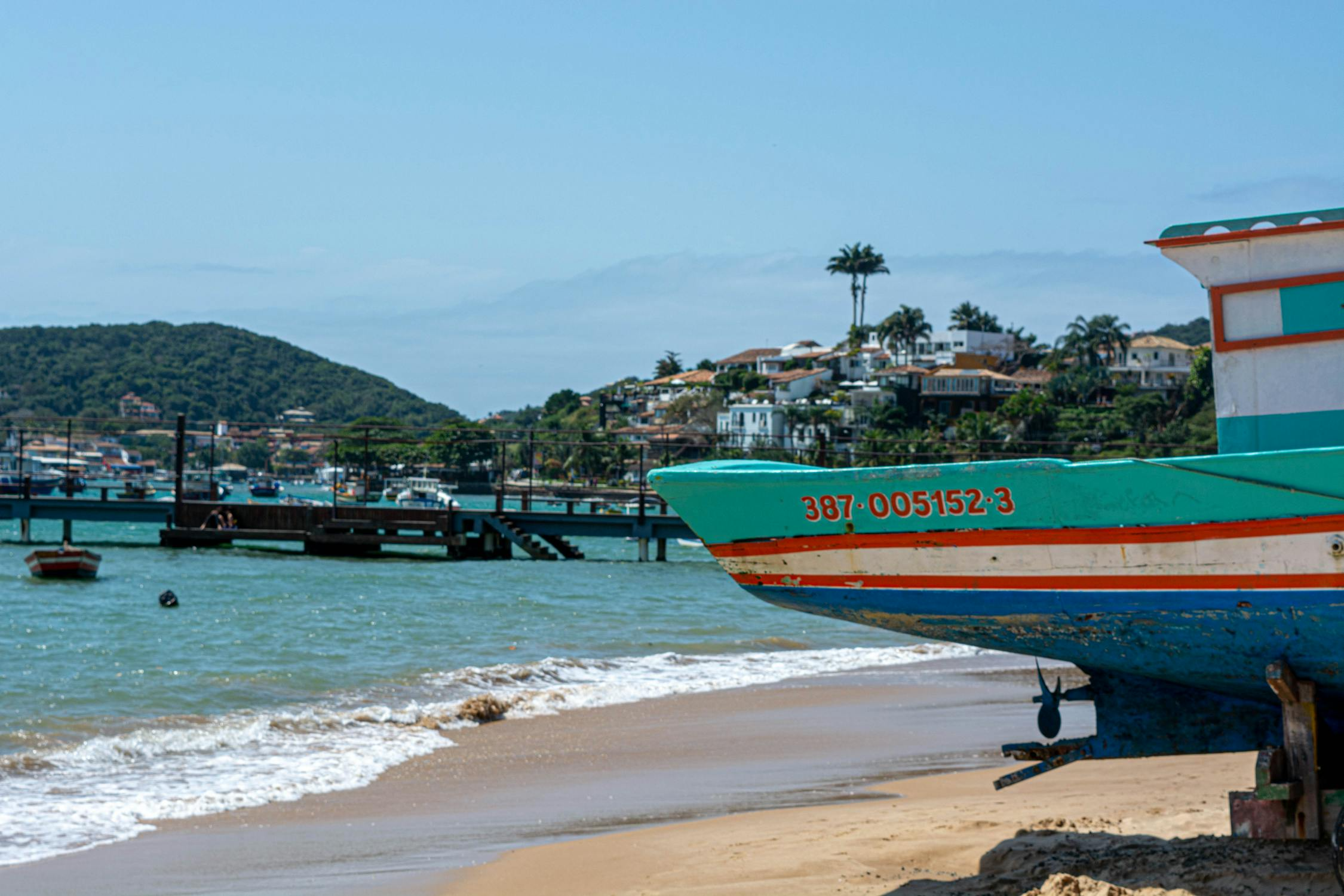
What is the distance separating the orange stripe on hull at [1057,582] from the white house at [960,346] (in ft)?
380


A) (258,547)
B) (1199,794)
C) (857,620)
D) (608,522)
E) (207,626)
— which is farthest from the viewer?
(258,547)

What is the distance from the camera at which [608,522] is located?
34.7 m

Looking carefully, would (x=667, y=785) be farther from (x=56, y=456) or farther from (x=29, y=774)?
(x=56, y=456)

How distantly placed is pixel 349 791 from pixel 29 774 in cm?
236

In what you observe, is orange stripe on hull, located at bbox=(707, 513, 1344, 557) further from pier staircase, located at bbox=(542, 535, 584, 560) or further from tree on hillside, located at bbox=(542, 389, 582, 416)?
tree on hillside, located at bbox=(542, 389, 582, 416)

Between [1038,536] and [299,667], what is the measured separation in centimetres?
1071

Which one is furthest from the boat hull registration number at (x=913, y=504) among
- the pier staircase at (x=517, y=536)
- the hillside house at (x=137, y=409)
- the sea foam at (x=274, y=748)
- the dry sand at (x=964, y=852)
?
the hillside house at (x=137, y=409)

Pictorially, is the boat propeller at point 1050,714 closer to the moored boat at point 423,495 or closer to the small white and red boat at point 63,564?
the small white and red boat at point 63,564

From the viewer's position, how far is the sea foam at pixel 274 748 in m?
7.72

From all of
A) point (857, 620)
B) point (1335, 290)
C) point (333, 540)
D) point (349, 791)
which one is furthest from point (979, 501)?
point (333, 540)

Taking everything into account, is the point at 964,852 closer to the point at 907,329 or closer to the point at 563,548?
the point at 563,548

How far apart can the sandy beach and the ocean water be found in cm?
69

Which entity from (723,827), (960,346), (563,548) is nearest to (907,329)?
(960,346)

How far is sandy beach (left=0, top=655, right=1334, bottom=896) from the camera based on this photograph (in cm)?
553
